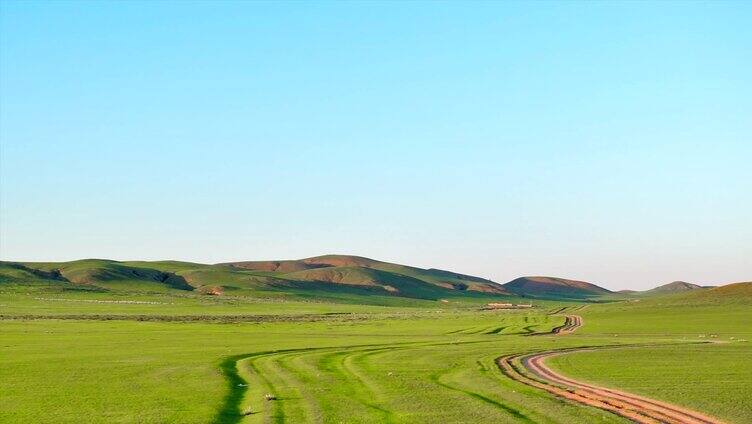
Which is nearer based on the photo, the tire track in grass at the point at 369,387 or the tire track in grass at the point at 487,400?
the tire track in grass at the point at 487,400

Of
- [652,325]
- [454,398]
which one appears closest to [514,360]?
[454,398]

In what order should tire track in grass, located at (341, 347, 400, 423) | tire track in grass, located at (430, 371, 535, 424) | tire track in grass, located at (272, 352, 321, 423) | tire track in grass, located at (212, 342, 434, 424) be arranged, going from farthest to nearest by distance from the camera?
1. tire track in grass, located at (341, 347, 400, 423)
2. tire track in grass, located at (212, 342, 434, 424)
3. tire track in grass, located at (272, 352, 321, 423)
4. tire track in grass, located at (430, 371, 535, 424)

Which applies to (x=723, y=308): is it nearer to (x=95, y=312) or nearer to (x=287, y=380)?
(x=95, y=312)

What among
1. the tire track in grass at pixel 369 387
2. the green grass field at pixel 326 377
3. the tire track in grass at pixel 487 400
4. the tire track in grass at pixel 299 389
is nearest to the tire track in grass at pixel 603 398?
the green grass field at pixel 326 377

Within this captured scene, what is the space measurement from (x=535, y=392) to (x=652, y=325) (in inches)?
2661

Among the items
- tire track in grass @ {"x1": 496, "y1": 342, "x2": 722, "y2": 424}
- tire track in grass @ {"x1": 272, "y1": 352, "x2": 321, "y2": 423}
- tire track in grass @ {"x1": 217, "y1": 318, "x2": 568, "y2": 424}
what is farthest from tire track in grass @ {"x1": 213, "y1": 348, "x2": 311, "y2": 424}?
tire track in grass @ {"x1": 496, "y1": 342, "x2": 722, "y2": 424}

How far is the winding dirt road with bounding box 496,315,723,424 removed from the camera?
25.5 m

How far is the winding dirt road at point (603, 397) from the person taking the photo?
83.6 ft

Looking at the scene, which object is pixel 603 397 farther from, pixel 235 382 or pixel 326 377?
pixel 235 382

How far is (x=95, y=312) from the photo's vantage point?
12425 cm

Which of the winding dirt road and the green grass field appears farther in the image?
the green grass field

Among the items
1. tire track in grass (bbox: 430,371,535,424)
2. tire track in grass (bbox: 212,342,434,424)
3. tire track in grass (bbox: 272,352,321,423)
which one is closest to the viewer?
tire track in grass (bbox: 430,371,535,424)

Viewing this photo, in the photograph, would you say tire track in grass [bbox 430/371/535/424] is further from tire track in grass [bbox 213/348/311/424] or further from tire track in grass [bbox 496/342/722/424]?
tire track in grass [bbox 213/348/311/424]

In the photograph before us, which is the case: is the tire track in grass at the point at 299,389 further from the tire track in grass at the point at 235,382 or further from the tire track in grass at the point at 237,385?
the tire track in grass at the point at 235,382
